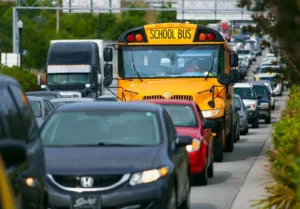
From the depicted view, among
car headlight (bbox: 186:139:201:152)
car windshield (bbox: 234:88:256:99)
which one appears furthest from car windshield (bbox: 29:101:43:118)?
car windshield (bbox: 234:88:256:99)

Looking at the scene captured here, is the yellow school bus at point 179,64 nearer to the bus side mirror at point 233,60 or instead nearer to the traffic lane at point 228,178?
the bus side mirror at point 233,60

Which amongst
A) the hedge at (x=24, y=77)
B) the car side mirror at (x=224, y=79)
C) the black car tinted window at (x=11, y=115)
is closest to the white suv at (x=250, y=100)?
the hedge at (x=24, y=77)

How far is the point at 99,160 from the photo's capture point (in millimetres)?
11625

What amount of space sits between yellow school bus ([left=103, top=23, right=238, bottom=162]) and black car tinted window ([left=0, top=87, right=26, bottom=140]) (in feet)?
45.6

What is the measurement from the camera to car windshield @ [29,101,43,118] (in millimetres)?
22672

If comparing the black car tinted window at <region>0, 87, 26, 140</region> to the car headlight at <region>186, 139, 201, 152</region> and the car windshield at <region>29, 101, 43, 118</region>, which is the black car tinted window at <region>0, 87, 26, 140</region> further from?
the car windshield at <region>29, 101, 43, 118</region>

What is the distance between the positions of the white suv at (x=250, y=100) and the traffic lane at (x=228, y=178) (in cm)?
798

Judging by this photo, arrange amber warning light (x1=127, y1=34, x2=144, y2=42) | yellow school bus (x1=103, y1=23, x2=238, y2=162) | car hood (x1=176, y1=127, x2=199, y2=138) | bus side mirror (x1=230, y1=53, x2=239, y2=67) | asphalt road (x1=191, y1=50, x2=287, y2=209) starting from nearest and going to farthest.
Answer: asphalt road (x1=191, y1=50, x2=287, y2=209), car hood (x1=176, y1=127, x2=199, y2=138), yellow school bus (x1=103, y1=23, x2=238, y2=162), amber warning light (x1=127, y1=34, x2=144, y2=42), bus side mirror (x1=230, y1=53, x2=239, y2=67)

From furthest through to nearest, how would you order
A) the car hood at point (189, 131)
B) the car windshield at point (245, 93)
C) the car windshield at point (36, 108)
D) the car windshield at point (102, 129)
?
the car windshield at point (245, 93) → the car windshield at point (36, 108) → the car hood at point (189, 131) → the car windshield at point (102, 129)

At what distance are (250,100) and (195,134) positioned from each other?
24738 millimetres

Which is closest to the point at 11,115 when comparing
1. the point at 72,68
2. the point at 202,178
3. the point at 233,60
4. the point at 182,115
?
the point at 202,178

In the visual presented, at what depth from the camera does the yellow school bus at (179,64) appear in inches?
909

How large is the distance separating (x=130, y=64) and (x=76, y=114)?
10544 millimetres

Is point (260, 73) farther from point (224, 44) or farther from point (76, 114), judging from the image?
point (76, 114)
